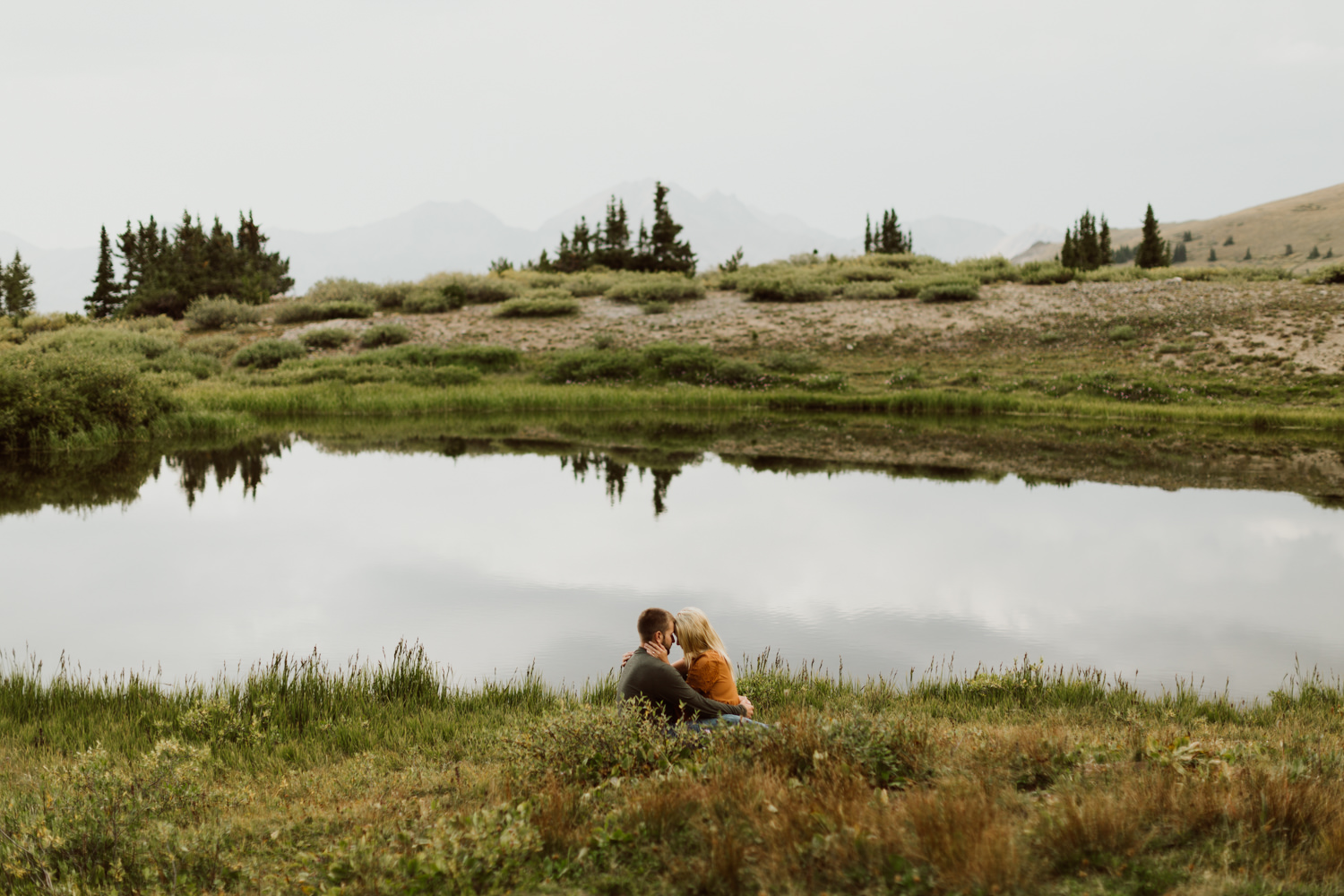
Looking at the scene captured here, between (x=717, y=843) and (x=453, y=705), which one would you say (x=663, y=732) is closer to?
(x=717, y=843)

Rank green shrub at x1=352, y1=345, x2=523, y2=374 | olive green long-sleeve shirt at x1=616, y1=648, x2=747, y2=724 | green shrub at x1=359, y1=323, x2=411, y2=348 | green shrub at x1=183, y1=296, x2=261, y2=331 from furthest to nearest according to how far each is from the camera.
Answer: green shrub at x1=183, y1=296, x2=261, y2=331 → green shrub at x1=359, y1=323, x2=411, y2=348 → green shrub at x1=352, y1=345, x2=523, y2=374 → olive green long-sleeve shirt at x1=616, y1=648, x2=747, y2=724

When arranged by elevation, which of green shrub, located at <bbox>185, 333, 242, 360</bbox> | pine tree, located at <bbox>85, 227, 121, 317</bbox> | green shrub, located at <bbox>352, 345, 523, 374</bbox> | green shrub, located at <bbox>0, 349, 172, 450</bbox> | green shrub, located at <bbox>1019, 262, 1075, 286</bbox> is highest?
pine tree, located at <bbox>85, 227, 121, 317</bbox>

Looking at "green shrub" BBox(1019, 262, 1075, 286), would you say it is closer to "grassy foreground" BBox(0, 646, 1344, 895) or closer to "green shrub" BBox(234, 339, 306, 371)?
"green shrub" BBox(234, 339, 306, 371)

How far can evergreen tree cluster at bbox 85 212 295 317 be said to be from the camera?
6196 centimetres

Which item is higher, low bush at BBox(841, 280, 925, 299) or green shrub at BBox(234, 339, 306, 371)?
low bush at BBox(841, 280, 925, 299)

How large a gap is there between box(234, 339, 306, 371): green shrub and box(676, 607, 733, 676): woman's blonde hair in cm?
3865

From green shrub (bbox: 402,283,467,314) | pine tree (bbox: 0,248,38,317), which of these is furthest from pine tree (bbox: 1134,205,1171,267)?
pine tree (bbox: 0,248,38,317)

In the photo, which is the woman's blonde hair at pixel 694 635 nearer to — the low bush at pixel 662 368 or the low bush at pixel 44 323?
the low bush at pixel 662 368

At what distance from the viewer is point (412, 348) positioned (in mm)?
40219

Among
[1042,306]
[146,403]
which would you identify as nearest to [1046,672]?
[146,403]

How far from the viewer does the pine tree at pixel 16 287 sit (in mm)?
82613

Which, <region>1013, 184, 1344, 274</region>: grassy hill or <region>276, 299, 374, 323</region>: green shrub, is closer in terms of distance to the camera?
<region>276, 299, 374, 323</region>: green shrub

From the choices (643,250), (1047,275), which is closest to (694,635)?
(1047,275)

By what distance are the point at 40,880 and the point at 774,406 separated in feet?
98.9
